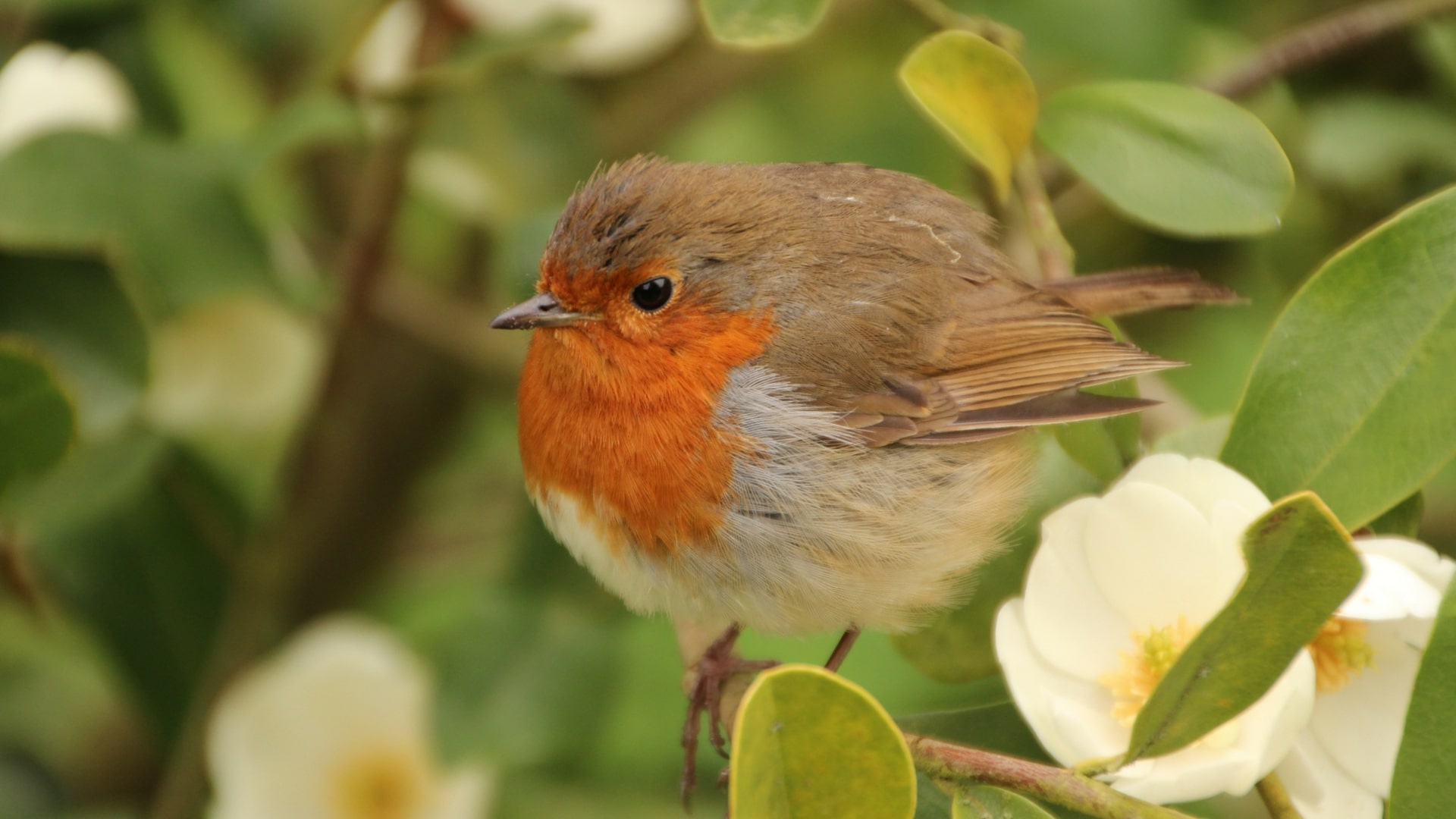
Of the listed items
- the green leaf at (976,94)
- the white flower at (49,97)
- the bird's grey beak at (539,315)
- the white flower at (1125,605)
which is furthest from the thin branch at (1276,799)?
the white flower at (49,97)

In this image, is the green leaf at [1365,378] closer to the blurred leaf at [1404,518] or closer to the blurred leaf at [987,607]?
the blurred leaf at [1404,518]

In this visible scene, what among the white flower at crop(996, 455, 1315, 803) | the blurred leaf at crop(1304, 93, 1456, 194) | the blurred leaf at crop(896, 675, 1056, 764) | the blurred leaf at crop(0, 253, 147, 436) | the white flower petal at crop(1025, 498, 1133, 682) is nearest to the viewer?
the white flower at crop(996, 455, 1315, 803)

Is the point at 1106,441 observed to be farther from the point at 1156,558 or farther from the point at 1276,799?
the point at 1276,799

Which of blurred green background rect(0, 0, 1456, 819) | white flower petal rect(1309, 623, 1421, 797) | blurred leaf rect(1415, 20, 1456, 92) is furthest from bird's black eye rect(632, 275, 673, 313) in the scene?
blurred leaf rect(1415, 20, 1456, 92)

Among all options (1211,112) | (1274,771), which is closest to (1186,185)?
(1211,112)

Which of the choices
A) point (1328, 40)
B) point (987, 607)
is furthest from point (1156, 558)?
point (1328, 40)

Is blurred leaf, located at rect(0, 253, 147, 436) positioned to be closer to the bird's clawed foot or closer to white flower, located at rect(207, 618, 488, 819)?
white flower, located at rect(207, 618, 488, 819)

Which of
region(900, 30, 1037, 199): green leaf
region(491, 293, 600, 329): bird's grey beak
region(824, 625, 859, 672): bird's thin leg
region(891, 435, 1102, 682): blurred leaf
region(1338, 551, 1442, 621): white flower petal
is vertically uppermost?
region(900, 30, 1037, 199): green leaf
